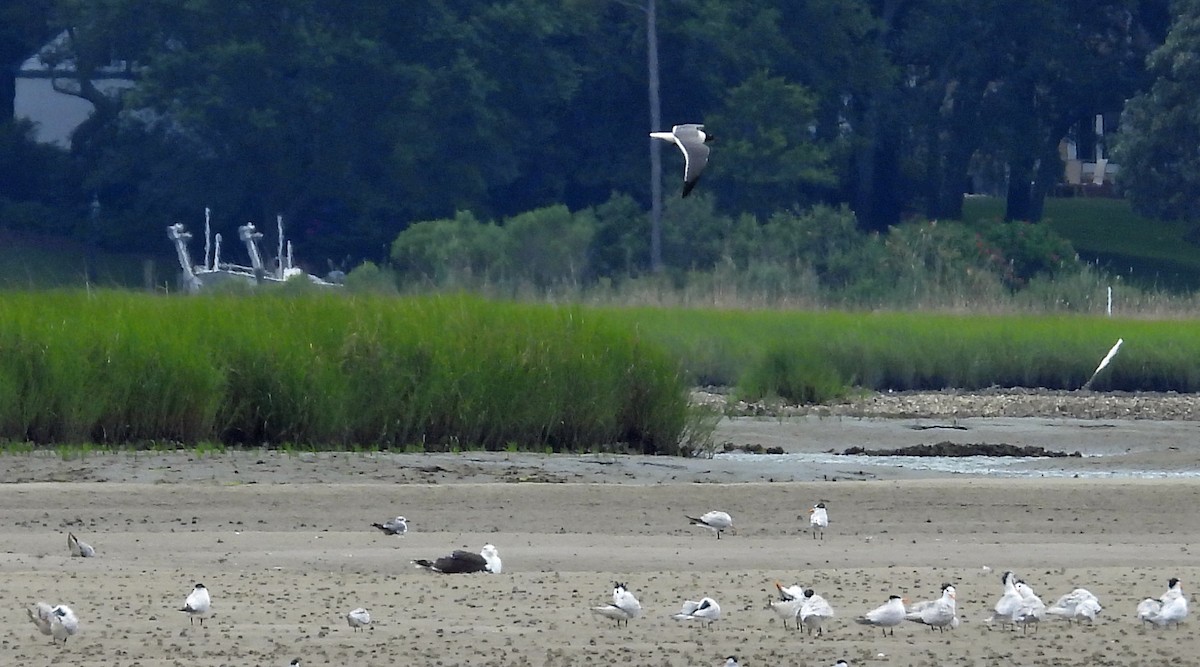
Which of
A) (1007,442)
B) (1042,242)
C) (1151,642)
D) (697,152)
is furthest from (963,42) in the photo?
(1151,642)

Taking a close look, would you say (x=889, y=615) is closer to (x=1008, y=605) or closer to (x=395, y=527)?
(x=1008, y=605)

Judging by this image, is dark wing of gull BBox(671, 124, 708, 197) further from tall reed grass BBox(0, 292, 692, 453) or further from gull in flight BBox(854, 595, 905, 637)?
tall reed grass BBox(0, 292, 692, 453)

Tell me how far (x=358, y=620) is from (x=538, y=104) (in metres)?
38.9

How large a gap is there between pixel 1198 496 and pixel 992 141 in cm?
3541

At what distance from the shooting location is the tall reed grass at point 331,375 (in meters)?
16.0

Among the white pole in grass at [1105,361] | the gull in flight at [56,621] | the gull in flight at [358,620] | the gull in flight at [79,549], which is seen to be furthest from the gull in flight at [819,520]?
the white pole in grass at [1105,361]

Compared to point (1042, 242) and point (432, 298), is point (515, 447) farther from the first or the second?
point (1042, 242)

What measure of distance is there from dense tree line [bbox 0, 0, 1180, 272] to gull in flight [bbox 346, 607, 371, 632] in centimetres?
3239

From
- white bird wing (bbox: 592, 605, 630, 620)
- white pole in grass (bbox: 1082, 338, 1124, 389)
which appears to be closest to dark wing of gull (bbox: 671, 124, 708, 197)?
white bird wing (bbox: 592, 605, 630, 620)

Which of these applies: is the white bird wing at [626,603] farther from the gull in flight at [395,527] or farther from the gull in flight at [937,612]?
the gull in flight at [395,527]

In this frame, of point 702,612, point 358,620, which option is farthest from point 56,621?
point 702,612

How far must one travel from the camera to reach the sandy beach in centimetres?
899

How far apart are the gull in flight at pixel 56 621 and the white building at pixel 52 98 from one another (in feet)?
134

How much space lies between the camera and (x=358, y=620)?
9.10 metres
